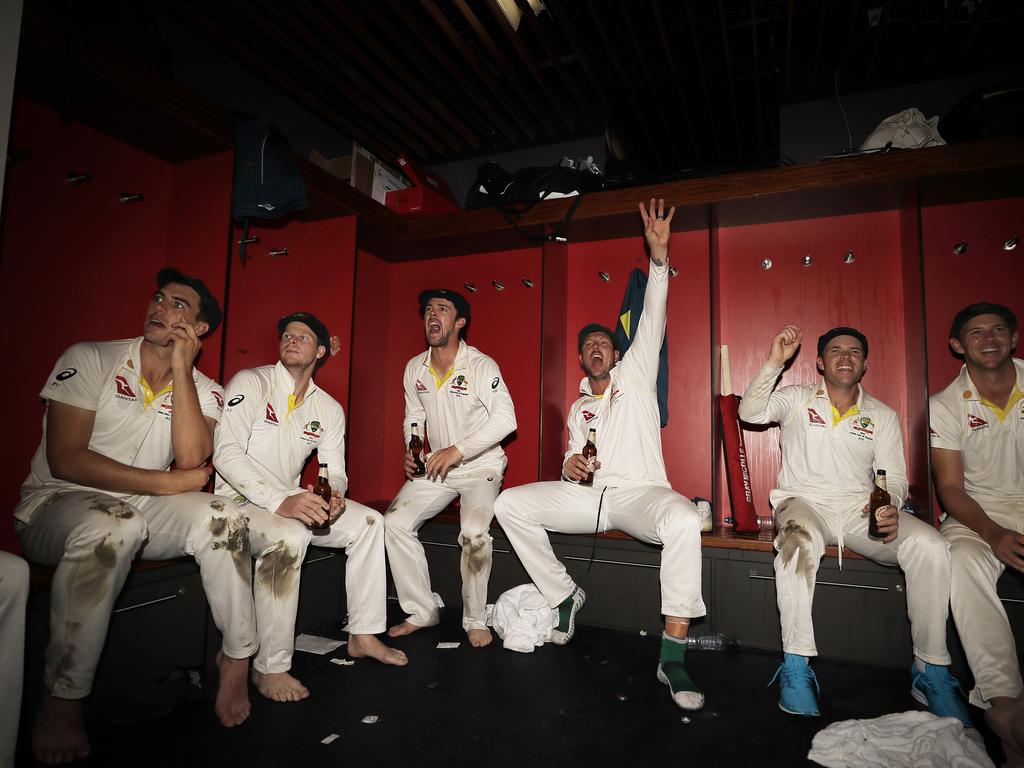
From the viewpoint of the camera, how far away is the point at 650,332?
119 inches

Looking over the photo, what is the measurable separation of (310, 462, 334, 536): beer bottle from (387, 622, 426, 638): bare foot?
61cm

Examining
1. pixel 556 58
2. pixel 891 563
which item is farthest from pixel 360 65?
pixel 891 563

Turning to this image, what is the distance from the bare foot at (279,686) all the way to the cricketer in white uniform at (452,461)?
0.68 meters

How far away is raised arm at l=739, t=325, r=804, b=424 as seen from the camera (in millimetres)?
2814

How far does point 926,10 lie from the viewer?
301 centimetres

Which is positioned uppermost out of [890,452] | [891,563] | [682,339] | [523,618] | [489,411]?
[682,339]

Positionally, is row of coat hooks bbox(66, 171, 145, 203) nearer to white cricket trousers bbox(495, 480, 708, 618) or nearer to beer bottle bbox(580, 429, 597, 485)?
white cricket trousers bbox(495, 480, 708, 618)

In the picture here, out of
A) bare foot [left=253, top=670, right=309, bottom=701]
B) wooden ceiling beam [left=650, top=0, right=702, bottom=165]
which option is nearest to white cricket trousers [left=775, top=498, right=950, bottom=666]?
bare foot [left=253, top=670, right=309, bottom=701]

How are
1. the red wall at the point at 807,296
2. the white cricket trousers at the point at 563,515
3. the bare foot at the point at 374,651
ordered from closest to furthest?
the bare foot at the point at 374,651 < the white cricket trousers at the point at 563,515 < the red wall at the point at 807,296

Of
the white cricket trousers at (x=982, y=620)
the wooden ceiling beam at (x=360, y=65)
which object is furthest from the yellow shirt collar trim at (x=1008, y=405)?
the wooden ceiling beam at (x=360, y=65)

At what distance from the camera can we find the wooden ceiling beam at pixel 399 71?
2959 mm

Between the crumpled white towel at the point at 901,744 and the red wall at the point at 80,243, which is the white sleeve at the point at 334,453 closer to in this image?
the red wall at the point at 80,243

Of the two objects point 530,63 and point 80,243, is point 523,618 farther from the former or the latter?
point 530,63

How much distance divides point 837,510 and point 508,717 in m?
1.69
